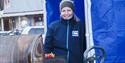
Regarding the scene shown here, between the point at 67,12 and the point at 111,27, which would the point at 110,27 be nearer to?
the point at 111,27

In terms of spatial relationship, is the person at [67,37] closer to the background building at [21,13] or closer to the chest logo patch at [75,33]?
the chest logo patch at [75,33]

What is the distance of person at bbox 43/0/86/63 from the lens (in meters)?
4.95

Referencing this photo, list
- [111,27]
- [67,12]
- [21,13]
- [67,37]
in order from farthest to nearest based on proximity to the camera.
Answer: [21,13] < [111,27] < [67,37] < [67,12]

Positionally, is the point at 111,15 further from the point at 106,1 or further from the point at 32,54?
the point at 32,54

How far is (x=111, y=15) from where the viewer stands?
6926mm

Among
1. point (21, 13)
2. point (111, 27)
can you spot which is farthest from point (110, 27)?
point (21, 13)

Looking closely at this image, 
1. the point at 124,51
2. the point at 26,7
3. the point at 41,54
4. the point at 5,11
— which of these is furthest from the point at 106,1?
the point at 5,11

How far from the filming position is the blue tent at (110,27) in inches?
271

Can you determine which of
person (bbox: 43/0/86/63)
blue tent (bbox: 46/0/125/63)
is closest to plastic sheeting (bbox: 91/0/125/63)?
blue tent (bbox: 46/0/125/63)

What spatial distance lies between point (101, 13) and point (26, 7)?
77.7 ft

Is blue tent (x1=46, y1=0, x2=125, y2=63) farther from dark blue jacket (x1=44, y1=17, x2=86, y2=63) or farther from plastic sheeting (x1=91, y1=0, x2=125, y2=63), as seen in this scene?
dark blue jacket (x1=44, y1=17, x2=86, y2=63)

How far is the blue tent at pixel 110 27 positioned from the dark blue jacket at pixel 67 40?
1.75m

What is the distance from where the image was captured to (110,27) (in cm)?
691

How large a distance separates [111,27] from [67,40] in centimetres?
202
